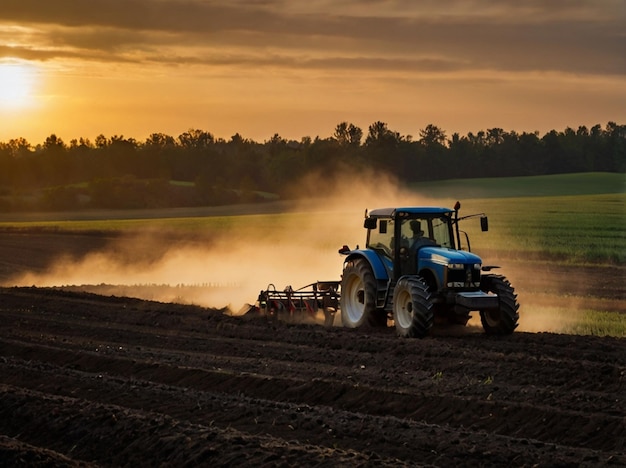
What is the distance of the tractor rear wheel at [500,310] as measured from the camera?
1642cm

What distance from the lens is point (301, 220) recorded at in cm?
5422

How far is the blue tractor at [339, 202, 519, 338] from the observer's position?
16188 millimetres

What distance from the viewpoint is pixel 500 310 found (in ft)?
54.0

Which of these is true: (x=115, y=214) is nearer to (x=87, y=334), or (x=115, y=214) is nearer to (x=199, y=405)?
(x=87, y=334)

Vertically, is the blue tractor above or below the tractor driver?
below

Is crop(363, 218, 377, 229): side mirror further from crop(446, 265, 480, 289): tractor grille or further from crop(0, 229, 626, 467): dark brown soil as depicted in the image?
crop(446, 265, 480, 289): tractor grille

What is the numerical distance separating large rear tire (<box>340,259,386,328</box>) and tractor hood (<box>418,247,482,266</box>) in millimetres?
1101

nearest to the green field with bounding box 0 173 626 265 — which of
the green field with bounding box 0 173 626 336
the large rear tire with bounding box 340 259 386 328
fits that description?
the green field with bounding box 0 173 626 336

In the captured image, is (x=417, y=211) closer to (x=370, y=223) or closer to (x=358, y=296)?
(x=370, y=223)

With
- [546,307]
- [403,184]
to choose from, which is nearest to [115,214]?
[403,184]

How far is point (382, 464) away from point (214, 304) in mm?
15913

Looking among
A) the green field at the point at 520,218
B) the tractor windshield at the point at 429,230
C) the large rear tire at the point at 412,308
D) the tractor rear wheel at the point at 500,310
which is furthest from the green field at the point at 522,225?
the large rear tire at the point at 412,308

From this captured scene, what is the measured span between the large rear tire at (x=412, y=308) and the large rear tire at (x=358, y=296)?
3.10 ft

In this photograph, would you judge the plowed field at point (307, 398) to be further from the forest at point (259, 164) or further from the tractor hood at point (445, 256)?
the forest at point (259, 164)
